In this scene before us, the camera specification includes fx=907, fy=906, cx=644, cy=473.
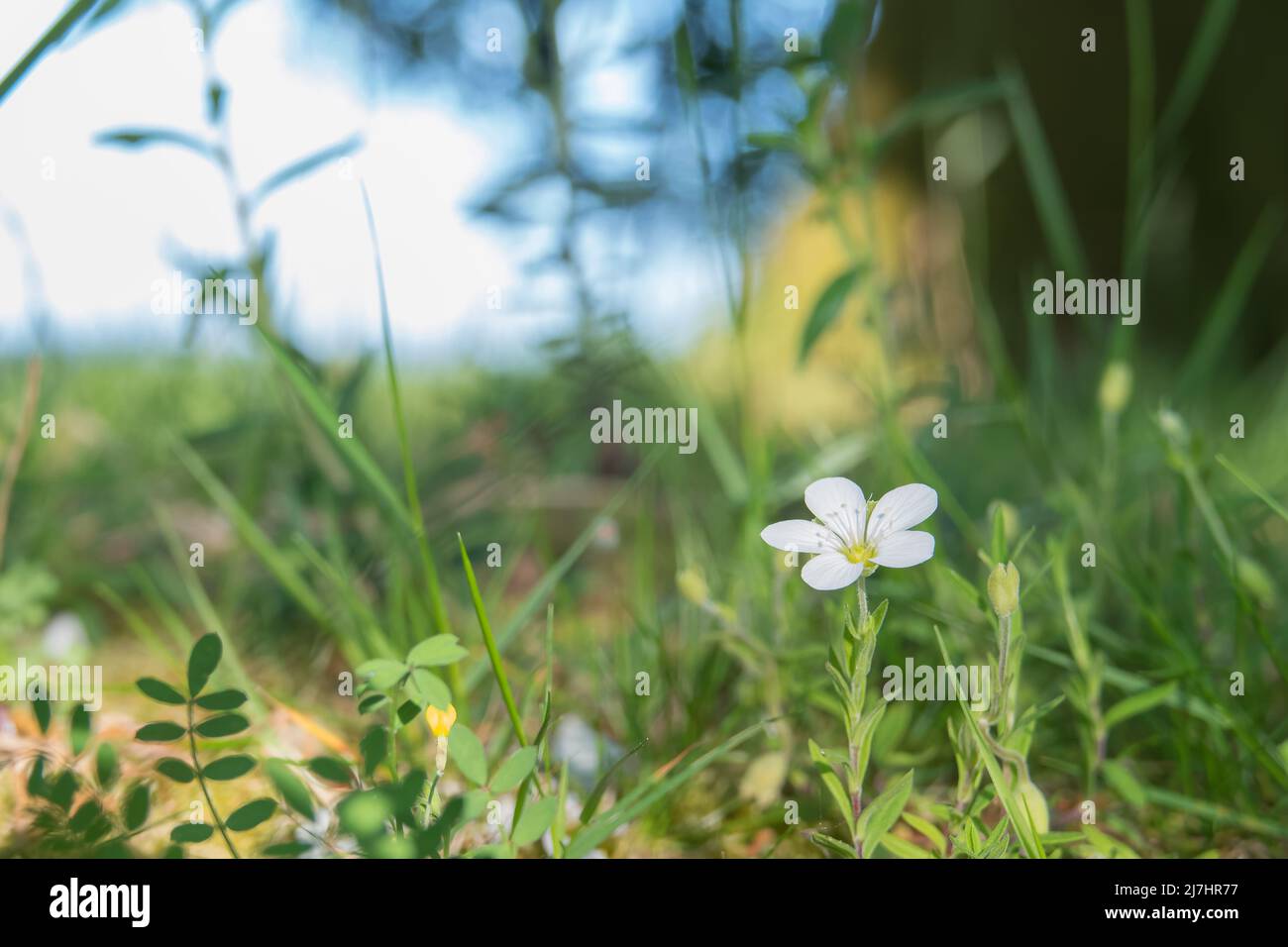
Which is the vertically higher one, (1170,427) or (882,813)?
(1170,427)

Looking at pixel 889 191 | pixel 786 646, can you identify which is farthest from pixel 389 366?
pixel 889 191

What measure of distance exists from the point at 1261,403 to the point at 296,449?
59.0 inches

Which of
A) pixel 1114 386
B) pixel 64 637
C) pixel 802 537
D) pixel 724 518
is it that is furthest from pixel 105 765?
pixel 1114 386

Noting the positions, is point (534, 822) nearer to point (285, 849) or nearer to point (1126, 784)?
point (285, 849)

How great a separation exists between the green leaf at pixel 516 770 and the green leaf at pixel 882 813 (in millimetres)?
159

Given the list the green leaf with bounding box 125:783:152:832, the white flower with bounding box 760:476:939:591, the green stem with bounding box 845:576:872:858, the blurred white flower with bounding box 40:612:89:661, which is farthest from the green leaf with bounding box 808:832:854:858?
the blurred white flower with bounding box 40:612:89:661

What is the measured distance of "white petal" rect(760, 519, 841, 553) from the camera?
43 centimetres

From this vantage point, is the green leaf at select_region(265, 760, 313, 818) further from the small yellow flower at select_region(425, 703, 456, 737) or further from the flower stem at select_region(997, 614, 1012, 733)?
the flower stem at select_region(997, 614, 1012, 733)

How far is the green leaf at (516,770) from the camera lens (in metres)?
0.43

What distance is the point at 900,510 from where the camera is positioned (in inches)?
17.0

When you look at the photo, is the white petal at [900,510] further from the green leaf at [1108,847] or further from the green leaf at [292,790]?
the green leaf at [292,790]

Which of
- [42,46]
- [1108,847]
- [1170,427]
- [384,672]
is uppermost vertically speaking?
[42,46]

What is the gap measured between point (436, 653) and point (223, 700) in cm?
11

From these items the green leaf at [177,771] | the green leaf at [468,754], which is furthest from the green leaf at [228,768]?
the green leaf at [468,754]
